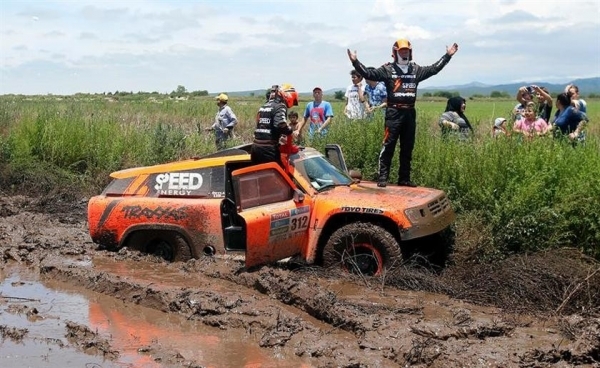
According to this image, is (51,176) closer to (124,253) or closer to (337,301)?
(124,253)

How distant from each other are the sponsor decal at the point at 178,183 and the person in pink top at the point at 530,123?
4619mm

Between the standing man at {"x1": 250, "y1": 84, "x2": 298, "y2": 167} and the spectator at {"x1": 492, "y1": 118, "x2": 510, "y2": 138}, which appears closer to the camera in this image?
the standing man at {"x1": 250, "y1": 84, "x2": 298, "y2": 167}

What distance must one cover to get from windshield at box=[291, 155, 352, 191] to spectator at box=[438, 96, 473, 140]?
2.77 metres

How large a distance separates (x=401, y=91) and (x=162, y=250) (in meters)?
3.88

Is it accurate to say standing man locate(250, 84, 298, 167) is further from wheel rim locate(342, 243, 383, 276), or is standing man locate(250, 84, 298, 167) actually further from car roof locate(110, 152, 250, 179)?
wheel rim locate(342, 243, 383, 276)

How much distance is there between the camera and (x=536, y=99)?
Answer: 11727mm

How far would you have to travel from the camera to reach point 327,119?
616 inches

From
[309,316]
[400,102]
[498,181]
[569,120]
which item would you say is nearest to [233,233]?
[309,316]

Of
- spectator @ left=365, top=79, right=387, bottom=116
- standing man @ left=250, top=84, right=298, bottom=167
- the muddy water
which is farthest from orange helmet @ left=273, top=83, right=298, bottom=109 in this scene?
spectator @ left=365, top=79, right=387, bottom=116

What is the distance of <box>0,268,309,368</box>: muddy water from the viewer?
22.7 ft

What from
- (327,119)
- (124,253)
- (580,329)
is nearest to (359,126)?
(327,119)

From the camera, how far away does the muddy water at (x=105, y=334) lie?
6.93m

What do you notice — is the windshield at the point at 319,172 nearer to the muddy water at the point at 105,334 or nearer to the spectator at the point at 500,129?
the spectator at the point at 500,129

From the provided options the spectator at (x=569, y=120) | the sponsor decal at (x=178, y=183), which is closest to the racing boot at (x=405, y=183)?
the spectator at (x=569, y=120)
